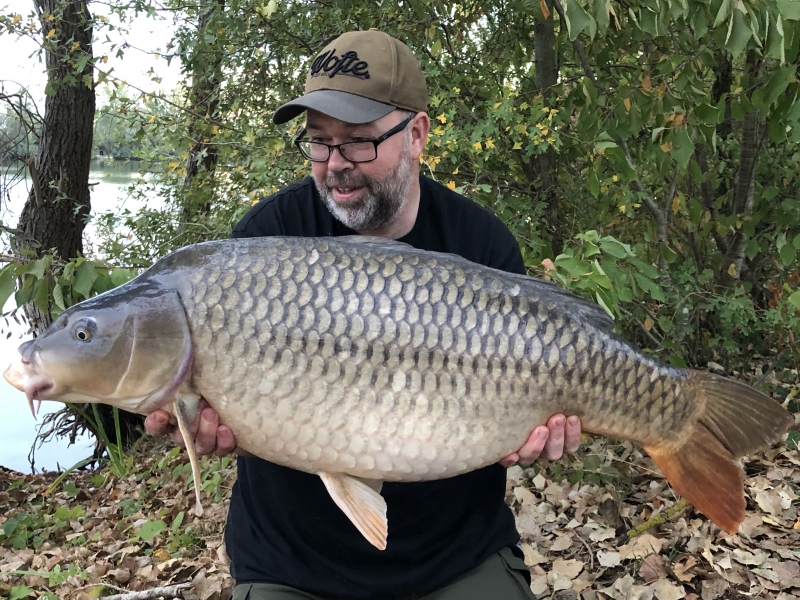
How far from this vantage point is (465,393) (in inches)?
46.3

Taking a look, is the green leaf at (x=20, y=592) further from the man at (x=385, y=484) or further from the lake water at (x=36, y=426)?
the lake water at (x=36, y=426)

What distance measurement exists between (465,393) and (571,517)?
4.47 feet

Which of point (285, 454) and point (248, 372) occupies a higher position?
point (248, 372)

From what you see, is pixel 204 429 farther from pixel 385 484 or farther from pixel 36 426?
pixel 36 426

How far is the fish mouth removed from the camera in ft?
3.51

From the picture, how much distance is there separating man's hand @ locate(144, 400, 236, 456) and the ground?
3.48 ft

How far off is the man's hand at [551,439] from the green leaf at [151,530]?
5.64 ft

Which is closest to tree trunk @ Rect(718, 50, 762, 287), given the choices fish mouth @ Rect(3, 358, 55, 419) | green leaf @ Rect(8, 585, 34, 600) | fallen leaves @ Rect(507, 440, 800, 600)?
fallen leaves @ Rect(507, 440, 800, 600)

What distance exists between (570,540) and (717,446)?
95cm

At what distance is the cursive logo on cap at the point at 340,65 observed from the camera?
1.46 meters

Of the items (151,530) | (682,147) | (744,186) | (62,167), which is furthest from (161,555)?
(62,167)

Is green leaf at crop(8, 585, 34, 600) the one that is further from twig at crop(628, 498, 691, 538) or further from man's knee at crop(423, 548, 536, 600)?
twig at crop(628, 498, 691, 538)

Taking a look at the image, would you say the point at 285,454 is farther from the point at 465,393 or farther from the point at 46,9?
the point at 46,9

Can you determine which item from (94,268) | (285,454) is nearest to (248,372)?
(285,454)
